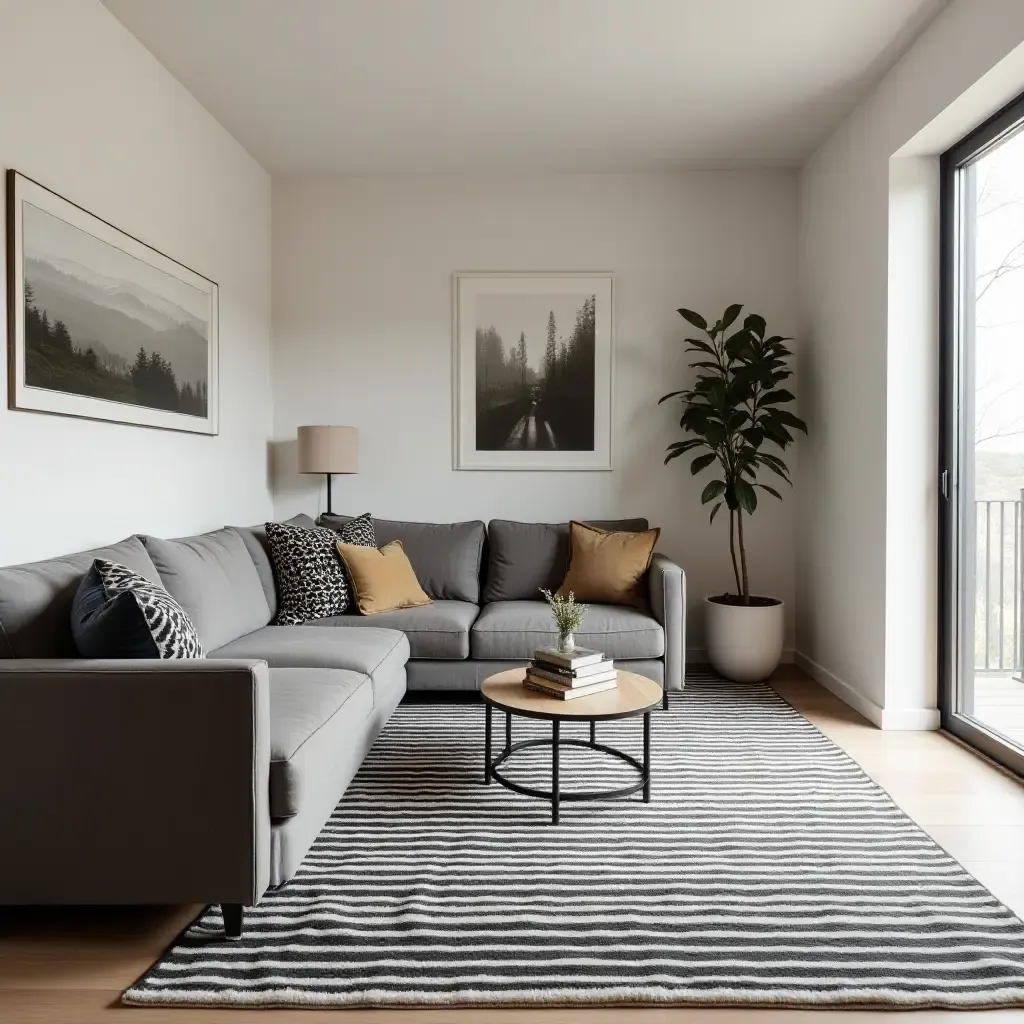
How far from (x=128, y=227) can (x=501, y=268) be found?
85.3 inches

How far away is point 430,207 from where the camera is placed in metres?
4.72

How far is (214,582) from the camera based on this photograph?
3.09 m

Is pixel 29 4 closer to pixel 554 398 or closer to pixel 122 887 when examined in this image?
pixel 122 887

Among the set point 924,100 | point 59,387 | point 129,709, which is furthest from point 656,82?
point 129,709

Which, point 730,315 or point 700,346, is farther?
point 700,346

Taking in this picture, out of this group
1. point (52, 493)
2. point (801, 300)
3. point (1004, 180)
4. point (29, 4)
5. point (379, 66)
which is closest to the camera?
point (29, 4)

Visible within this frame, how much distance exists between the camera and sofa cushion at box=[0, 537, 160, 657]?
2092mm

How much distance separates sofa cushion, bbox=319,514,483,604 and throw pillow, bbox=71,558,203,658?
6.75 feet

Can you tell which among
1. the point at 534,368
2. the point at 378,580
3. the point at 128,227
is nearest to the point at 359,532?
the point at 378,580

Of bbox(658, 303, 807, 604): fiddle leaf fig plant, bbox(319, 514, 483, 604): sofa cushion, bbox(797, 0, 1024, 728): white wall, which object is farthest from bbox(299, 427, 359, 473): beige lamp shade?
bbox(797, 0, 1024, 728): white wall

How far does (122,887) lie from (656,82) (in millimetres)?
3596

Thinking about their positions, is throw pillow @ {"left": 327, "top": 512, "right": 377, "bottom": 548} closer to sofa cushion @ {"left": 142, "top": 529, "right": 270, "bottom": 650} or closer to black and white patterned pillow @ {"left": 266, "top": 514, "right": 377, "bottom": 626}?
black and white patterned pillow @ {"left": 266, "top": 514, "right": 377, "bottom": 626}

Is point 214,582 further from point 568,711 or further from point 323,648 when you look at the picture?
point 568,711

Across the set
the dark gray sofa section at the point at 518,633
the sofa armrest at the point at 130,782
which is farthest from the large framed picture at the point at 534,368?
the sofa armrest at the point at 130,782
